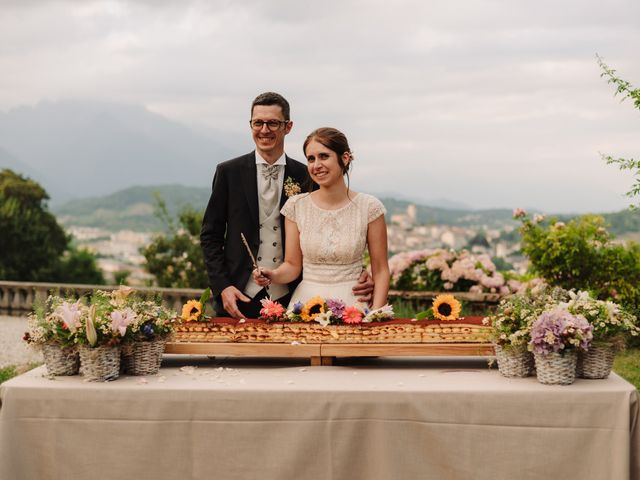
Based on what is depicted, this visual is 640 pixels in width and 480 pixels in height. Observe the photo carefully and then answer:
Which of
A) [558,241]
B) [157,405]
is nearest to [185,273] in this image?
[558,241]

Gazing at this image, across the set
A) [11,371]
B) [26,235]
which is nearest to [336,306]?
[11,371]

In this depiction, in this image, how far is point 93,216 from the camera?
5691cm

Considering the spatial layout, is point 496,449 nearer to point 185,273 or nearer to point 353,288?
point 353,288

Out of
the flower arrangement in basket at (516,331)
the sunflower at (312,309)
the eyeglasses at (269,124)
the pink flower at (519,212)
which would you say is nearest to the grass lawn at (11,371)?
the eyeglasses at (269,124)

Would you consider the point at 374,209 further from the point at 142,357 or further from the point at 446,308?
the point at 142,357

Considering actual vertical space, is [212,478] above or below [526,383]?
below

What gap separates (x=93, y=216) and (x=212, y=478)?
55.7 meters

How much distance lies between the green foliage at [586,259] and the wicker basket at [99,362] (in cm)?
744

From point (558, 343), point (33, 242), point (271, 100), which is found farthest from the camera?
point (33, 242)

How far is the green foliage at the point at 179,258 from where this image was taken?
685 inches

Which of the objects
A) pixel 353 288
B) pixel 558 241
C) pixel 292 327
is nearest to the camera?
pixel 292 327

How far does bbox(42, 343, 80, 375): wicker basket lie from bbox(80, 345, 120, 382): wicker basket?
0.34 ft

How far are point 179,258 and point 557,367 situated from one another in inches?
582

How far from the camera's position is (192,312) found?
433 cm
